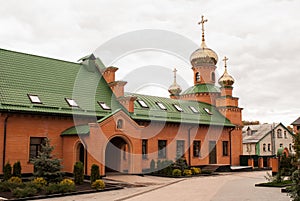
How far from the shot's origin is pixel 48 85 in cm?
2320

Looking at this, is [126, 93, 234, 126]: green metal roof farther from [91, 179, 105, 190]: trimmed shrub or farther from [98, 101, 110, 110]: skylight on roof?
[91, 179, 105, 190]: trimmed shrub

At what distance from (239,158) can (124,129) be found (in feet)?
56.0

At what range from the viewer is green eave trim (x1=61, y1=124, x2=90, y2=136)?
2065 cm

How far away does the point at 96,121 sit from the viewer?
23.2 m

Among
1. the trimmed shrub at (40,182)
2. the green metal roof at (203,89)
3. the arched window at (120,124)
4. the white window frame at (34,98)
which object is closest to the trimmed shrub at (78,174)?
the trimmed shrub at (40,182)

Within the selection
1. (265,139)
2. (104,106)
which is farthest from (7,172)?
(265,139)

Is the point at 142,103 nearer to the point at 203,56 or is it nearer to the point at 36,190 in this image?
the point at 203,56

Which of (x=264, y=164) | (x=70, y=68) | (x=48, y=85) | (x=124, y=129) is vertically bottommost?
(x=264, y=164)

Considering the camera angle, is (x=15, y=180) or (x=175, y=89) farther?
(x=175, y=89)

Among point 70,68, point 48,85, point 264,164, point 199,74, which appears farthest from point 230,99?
point 48,85

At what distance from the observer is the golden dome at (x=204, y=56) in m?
37.4

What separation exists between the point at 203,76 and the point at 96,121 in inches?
673

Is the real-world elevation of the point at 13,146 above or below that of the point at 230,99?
below

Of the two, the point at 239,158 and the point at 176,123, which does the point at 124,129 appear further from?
the point at 239,158
